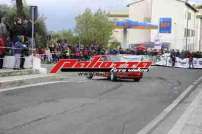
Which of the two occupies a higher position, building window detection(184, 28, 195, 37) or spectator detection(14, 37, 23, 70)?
building window detection(184, 28, 195, 37)

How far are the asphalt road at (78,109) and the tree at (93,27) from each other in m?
63.0

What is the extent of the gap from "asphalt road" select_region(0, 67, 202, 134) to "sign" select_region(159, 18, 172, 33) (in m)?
81.7

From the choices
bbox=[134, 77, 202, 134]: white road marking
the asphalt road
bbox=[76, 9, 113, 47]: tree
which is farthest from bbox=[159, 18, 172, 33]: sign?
bbox=[134, 77, 202, 134]: white road marking

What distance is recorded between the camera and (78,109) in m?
14.3

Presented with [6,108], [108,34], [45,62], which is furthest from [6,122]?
[108,34]

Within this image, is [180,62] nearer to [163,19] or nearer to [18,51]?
[18,51]

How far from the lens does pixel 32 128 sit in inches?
428

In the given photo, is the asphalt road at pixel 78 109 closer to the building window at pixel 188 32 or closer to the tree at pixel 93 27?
the tree at pixel 93 27

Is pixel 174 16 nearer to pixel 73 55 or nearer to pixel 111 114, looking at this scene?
pixel 73 55

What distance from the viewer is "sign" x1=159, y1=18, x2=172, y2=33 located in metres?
102

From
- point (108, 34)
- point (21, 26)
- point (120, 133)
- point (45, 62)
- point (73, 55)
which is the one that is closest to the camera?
point (120, 133)

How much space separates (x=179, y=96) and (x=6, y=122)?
9465mm

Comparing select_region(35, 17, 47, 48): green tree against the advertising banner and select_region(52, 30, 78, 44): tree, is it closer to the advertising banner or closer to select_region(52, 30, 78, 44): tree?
the advertising banner

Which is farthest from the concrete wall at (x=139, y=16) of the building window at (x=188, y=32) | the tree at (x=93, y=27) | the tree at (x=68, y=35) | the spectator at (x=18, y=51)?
the spectator at (x=18, y=51)
